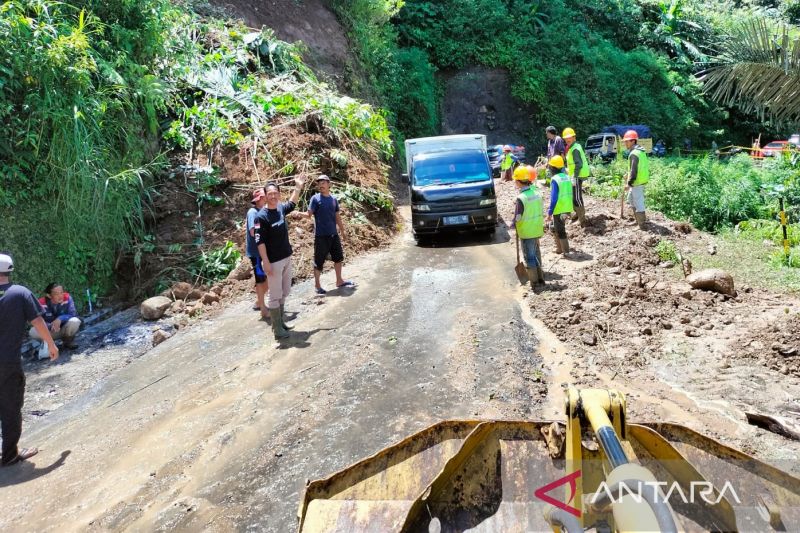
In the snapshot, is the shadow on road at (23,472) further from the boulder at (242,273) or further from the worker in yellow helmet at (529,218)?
the worker in yellow helmet at (529,218)

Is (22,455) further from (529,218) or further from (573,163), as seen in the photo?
(573,163)

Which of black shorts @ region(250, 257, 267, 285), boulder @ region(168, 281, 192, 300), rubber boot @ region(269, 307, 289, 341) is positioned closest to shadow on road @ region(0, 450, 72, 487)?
rubber boot @ region(269, 307, 289, 341)

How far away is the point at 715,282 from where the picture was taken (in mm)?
7613

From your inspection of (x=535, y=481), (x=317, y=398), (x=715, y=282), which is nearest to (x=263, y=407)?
(x=317, y=398)

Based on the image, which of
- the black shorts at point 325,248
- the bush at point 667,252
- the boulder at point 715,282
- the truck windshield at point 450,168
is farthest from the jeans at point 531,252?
the truck windshield at point 450,168

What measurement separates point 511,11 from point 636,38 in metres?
8.16

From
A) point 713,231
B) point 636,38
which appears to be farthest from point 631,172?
point 636,38

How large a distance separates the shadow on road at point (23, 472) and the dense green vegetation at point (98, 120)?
4.72 meters

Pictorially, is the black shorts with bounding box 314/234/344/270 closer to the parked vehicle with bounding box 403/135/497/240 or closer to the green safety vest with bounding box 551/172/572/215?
the parked vehicle with bounding box 403/135/497/240

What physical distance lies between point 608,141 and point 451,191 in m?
16.5

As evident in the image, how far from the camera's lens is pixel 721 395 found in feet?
17.4

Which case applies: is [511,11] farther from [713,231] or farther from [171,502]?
[171,502]

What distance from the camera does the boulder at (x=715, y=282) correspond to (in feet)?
24.9

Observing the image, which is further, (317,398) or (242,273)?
(242,273)
